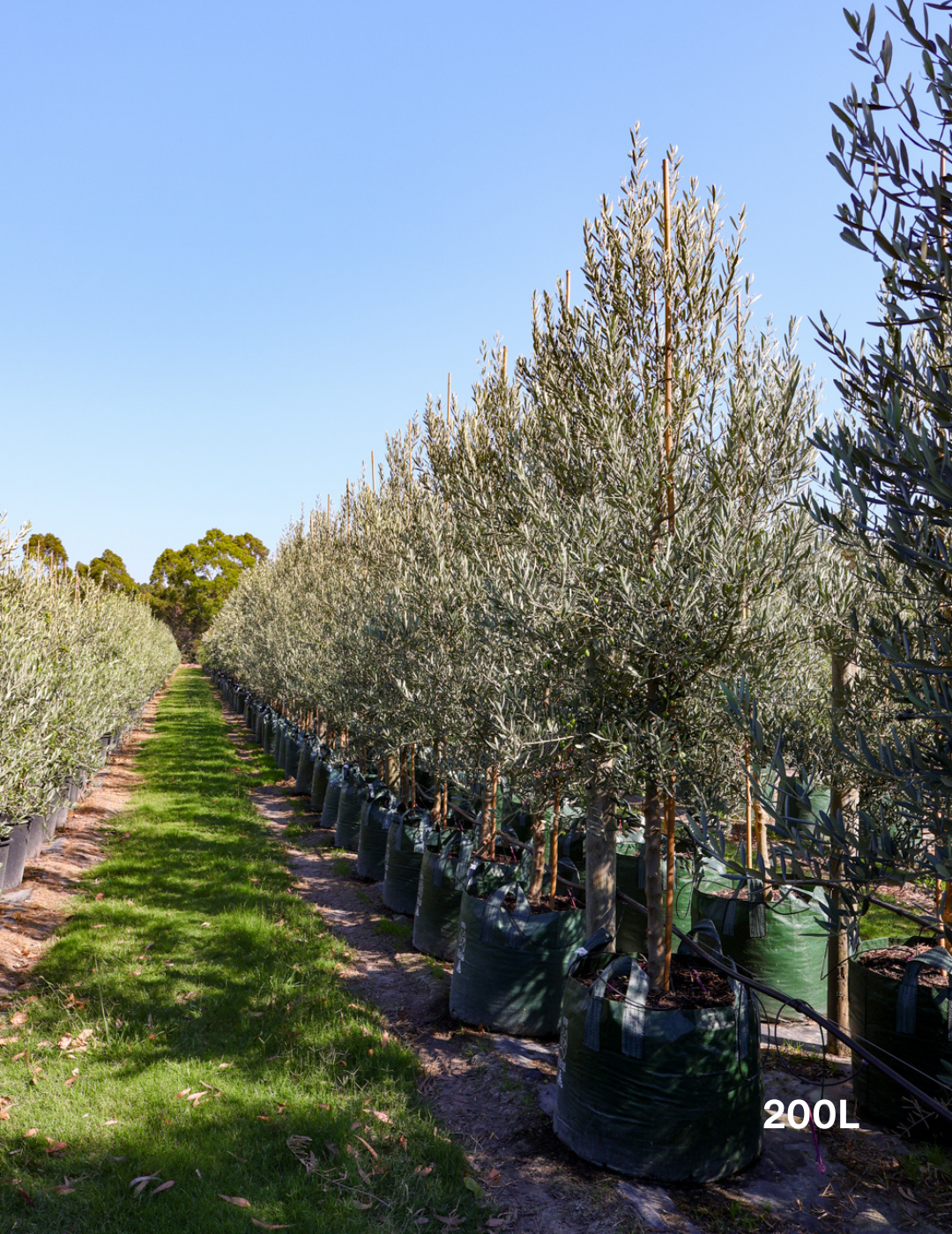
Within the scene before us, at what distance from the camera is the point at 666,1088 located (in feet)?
15.2

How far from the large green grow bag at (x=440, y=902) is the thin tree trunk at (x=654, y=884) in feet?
9.67

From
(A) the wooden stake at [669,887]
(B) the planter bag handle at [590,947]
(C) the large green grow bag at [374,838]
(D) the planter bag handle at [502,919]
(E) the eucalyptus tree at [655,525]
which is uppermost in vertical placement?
(E) the eucalyptus tree at [655,525]

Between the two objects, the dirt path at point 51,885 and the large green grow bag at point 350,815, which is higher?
the large green grow bag at point 350,815

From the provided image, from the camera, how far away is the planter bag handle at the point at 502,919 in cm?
672

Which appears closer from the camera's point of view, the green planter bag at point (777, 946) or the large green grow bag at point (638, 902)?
the green planter bag at point (777, 946)

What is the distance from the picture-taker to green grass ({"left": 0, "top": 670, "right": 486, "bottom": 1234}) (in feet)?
14.6

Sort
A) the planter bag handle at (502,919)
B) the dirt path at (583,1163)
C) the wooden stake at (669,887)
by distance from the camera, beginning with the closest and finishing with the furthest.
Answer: the dirt path at (583,1163)
the wooden stake at (669,887)
the planter bag handle at (502,919)

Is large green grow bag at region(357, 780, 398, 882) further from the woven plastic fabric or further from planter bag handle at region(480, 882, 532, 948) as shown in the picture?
the woven plastic fabric

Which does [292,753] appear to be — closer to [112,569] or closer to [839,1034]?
[839,1034]

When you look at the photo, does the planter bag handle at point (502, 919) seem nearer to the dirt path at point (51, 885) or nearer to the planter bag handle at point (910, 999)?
the planter bag handle at point (910, 999)

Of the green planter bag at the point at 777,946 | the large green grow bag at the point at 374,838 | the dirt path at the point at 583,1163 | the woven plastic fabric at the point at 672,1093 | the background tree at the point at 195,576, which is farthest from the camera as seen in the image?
the background tree at the point at 195,576

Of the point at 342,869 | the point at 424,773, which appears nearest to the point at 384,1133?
the point at 342,869

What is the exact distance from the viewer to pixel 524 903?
704cm

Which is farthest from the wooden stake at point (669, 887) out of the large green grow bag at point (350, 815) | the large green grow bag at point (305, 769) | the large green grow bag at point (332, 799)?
the large green grow bag at point (305, 769)
